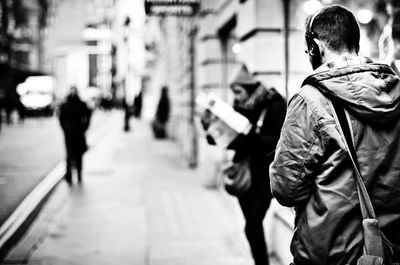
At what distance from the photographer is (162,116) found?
1959 cm

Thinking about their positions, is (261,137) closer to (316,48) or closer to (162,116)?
(316,48)

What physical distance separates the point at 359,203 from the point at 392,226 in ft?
0.73

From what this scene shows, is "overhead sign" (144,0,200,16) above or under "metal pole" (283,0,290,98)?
above

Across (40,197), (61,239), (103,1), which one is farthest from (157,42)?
(103,1)

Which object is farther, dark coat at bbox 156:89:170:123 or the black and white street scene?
dark coat at bbox 156:89:170:123

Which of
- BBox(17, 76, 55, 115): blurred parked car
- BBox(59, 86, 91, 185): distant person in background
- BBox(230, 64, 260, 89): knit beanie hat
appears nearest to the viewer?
BBox(230, 64, 260, 89): knit beanie hat

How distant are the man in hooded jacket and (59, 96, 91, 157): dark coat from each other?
28.7 ft

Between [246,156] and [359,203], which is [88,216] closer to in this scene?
[246,156]

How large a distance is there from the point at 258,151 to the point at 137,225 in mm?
3108

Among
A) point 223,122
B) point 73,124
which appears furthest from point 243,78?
point 73,124

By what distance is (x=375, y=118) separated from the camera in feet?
6.34

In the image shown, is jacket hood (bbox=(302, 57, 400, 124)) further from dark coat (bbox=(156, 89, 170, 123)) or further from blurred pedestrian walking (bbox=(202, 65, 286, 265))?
dark coat (bbox=(156, 89, 170, 123))

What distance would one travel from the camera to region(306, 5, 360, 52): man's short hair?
6.86ft

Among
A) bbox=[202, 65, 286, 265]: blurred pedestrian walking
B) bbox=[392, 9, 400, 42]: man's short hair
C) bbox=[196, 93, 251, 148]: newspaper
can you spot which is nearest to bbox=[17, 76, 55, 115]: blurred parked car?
bbox=[196, 93, 251, 148]: newspaper
